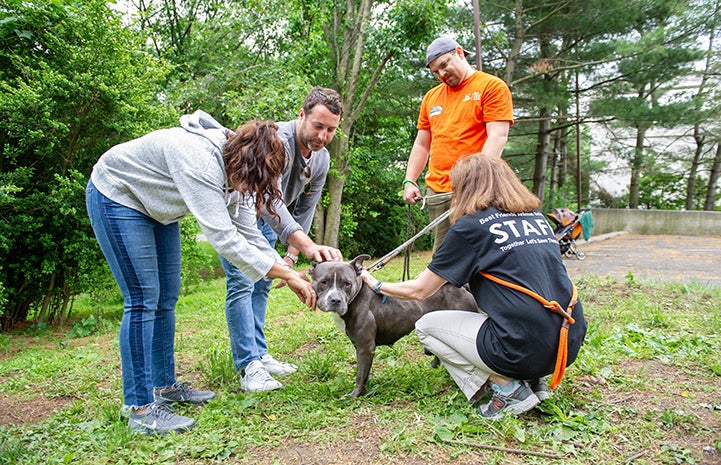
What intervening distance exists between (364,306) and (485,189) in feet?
3.81

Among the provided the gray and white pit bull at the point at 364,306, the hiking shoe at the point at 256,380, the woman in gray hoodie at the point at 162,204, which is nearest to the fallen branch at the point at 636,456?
the gray and white pit bull at the point at 364,306

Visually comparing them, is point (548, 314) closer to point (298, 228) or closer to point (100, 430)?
point (298, 228)

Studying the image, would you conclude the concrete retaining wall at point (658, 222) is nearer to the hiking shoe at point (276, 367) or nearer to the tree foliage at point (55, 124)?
the tree foliage at point (55, 124)

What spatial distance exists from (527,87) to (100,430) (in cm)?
1443

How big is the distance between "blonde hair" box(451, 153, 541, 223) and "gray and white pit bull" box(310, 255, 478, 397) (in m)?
0.79

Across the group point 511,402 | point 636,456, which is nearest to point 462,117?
point 511,402

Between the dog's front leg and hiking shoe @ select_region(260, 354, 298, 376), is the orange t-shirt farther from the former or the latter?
hiking shoe @ select_region(260, 354, 298, 376)

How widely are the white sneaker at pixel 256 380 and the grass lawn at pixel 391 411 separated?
12 centimetres

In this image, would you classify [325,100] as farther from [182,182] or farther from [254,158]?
[182,182]

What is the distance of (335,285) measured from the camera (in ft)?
11.0

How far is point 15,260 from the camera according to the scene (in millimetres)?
6832

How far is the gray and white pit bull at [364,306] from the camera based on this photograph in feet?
11.0

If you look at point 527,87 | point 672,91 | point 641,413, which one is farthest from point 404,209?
point 641,413

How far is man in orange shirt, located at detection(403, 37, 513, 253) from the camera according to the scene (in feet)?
13.4
